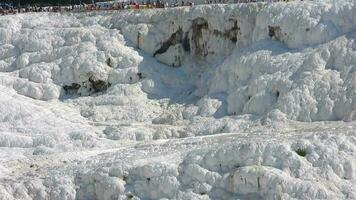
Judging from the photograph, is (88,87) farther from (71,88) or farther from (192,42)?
(192,42)

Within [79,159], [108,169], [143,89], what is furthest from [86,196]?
[143,89]

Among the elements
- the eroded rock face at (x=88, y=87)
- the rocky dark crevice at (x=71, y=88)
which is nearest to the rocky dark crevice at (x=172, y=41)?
the eroded rock face at (x=88, y=87)

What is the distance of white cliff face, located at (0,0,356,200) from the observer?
25.5 metres

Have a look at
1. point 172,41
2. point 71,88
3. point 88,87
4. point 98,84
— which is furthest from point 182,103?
point 71,88

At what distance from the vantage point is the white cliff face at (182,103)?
25.5 meters

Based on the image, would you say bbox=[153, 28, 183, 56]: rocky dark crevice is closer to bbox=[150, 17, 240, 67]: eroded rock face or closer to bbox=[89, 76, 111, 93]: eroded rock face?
bbox=[150, 17, 240, 67]: eroded rock face

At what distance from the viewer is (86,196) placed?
87.5 feet

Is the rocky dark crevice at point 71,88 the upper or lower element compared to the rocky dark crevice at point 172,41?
lower

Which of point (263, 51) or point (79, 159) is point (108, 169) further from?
point (263, 51)

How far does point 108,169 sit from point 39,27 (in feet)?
66.3

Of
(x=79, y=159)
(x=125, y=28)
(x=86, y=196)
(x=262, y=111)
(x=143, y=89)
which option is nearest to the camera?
(x=86, y=196)

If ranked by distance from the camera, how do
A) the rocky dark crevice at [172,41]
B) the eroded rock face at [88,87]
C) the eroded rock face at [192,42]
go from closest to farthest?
the eroded rock face at [88,87] < the eroded rock face at [192,42] < the rocky dark crevice at [172,41]

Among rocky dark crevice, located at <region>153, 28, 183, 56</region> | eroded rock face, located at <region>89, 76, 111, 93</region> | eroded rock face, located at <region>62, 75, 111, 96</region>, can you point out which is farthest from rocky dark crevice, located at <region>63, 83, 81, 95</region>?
rocky dark crevice, located at <region>153, 28, 183, 56</region>

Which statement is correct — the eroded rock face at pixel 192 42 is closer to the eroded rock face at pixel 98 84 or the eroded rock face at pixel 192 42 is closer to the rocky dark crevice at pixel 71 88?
the eroded rock face at pixel 98 84
